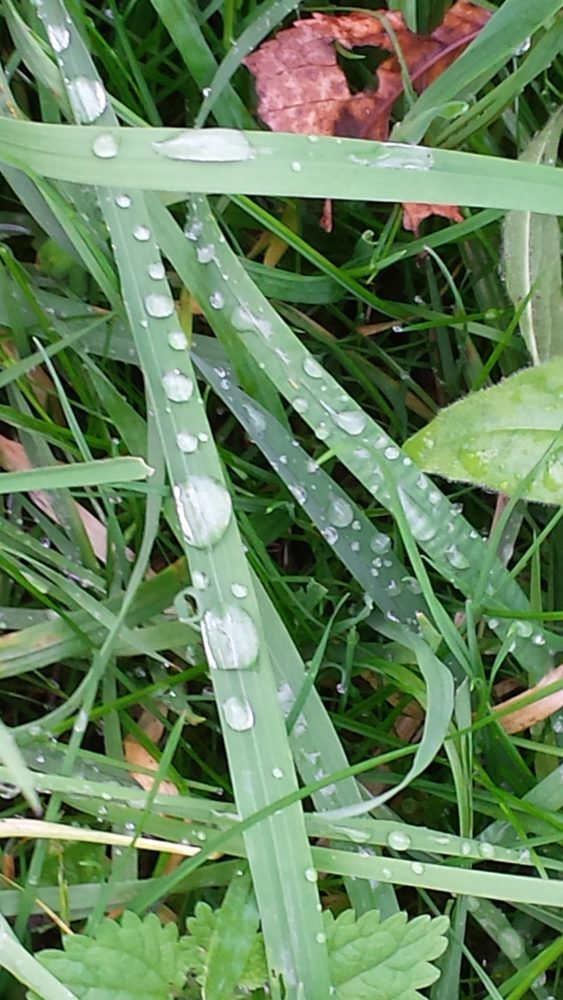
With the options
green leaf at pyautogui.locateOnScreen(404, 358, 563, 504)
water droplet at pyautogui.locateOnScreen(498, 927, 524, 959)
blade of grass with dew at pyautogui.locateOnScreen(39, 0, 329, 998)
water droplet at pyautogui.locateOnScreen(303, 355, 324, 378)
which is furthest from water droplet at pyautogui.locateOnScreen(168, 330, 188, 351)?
water droplet at pyautogui.locateOnScreen(498, 927, 524, 959)

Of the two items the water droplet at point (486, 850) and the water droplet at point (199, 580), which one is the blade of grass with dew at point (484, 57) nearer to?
the water droplet at point (199, 580)

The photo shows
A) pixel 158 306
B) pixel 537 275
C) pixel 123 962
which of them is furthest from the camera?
pixel 537 275

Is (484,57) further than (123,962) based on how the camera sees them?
Yes

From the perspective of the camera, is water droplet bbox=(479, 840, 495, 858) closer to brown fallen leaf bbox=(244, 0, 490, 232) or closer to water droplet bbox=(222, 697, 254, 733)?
water droplet bbox=(222, 697, 254, 733)

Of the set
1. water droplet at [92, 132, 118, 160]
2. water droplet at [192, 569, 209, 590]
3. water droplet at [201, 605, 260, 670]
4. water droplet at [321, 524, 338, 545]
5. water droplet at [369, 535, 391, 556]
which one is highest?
water droplet at [92, 132, 118, 160]

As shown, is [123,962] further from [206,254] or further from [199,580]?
[206,254]

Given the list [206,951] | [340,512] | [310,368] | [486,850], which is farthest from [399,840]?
[310,368]
